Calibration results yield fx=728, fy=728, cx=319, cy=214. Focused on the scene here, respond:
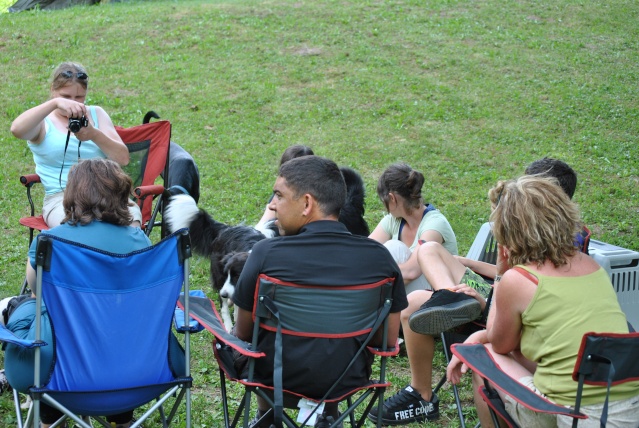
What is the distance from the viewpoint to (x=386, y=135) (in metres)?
8.86

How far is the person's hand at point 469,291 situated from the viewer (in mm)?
3158

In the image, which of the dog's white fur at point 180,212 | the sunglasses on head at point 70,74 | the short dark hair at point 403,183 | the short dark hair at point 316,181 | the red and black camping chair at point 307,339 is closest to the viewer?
the red and black camping chair at point 307,339

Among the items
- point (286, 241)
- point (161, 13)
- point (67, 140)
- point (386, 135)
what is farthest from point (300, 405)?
point (161, 13)

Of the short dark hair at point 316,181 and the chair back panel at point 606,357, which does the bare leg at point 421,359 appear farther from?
the chair back panel at point 606,357

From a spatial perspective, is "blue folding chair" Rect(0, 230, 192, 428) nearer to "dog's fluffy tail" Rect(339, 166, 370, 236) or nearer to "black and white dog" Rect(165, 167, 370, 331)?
"black and white dog" Rect(165, 167, 370, 331)

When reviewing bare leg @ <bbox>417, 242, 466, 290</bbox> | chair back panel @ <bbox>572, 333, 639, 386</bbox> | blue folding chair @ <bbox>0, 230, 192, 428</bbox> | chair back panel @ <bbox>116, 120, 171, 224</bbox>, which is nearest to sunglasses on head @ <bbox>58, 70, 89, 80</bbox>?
chair back panel @ <bbox>116, 120, 171, 224</bbox>

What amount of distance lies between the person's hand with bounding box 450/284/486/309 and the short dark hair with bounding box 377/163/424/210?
0.83m

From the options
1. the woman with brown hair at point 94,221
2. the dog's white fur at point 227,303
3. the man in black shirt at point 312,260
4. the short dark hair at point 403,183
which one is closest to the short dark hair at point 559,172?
the short dark hair at point 403,183

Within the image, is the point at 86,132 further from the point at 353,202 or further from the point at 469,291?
the point at 469,291

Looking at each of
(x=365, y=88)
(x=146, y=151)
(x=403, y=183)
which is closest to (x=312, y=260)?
(x=403, y=183)

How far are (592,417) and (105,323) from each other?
63.2 inches

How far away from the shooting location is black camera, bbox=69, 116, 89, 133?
3.94 meters

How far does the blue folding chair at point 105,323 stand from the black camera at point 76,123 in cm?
170

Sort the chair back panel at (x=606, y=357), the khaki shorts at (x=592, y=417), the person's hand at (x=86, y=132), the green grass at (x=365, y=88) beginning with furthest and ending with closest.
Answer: the green grass at (x=365, y=88)
the person's hand at (x=86, y=132)
the khaki shorts at (x=592, y=417)
the chair back panel at (x=606, y=357)
